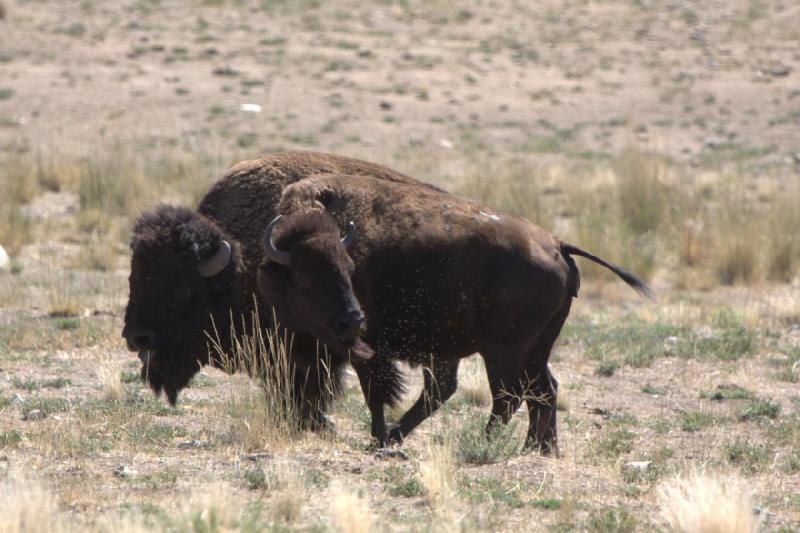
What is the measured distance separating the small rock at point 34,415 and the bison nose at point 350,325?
2.25 metres

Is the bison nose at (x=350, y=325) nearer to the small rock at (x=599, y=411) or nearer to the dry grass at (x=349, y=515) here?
the dry grass at (x=349, y=515)

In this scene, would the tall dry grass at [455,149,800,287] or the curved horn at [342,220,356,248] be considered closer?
the curved horn at [342,220,356,248]

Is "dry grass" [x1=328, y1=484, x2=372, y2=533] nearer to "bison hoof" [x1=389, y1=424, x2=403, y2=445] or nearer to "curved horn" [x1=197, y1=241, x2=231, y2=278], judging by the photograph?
"bison hoof" [x1=389, y1=424, x2=403, y2=445]

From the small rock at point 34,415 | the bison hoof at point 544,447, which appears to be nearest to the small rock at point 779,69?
the bison hoof at point 544,447

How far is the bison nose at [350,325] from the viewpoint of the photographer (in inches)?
313

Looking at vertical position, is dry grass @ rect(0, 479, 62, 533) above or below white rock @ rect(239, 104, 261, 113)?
above

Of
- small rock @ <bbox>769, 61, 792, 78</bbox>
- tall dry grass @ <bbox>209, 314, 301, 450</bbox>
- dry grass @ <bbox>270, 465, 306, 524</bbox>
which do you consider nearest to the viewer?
dry grass @ <bbox>270, 465, 306, 524</bbox>

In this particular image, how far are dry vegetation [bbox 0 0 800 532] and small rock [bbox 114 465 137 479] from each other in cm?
2

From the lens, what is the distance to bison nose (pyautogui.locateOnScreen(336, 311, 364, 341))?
26.1 feet

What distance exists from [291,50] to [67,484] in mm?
26978

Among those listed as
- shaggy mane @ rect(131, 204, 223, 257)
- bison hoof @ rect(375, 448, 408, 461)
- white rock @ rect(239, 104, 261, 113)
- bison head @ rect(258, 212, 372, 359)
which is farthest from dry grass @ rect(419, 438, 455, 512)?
white rock @ rect(239, 104, 261, 113)

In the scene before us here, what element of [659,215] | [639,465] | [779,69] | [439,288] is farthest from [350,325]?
[779,69]

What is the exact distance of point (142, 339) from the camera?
8.78 meters

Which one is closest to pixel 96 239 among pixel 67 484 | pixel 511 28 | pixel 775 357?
pixel 775 357
